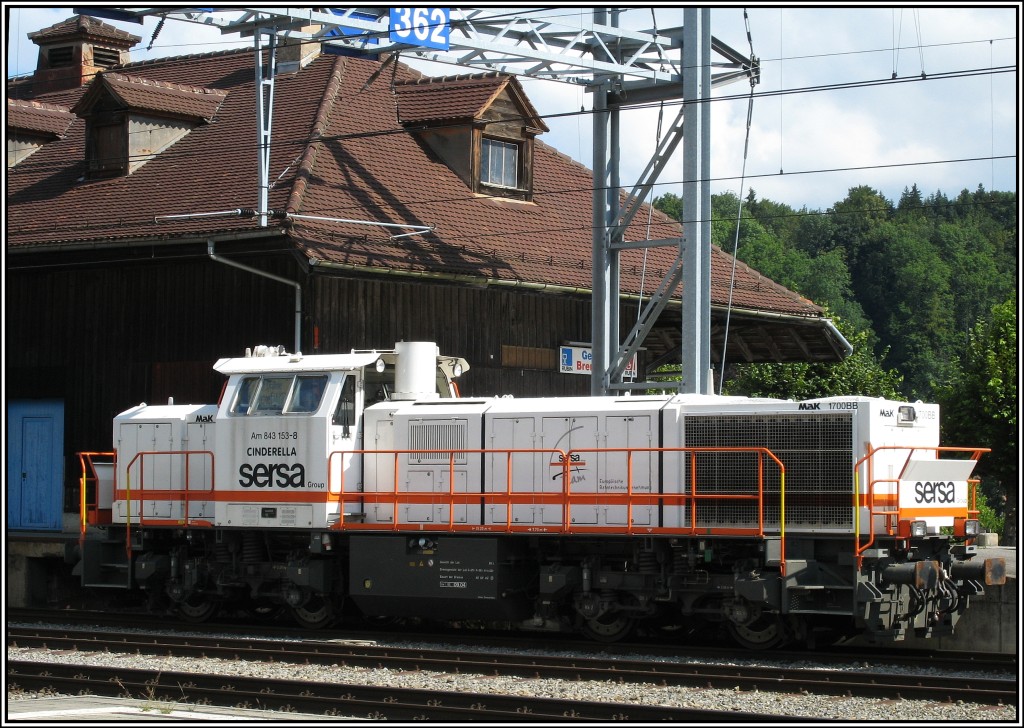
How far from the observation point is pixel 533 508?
16.7 meters

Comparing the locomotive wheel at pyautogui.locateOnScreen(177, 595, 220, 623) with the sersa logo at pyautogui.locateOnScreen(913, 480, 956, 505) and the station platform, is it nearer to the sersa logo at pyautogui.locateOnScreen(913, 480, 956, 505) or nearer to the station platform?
the station platform

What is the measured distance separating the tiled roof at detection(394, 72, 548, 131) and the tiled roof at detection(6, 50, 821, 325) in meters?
0.10

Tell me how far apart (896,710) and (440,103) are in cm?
1909

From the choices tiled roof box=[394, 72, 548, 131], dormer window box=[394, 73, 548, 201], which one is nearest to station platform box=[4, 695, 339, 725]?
dormer window box=[394, 73, 548, 201]

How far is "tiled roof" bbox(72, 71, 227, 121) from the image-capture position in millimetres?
26375

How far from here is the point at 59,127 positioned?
98.3 feet

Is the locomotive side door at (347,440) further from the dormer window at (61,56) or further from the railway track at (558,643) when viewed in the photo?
the dormer window at (61,56)

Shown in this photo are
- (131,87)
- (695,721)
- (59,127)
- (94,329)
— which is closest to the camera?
(695,721)

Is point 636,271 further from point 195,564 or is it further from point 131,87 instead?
point 195,564

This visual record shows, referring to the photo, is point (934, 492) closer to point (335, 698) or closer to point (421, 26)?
point (335, 698)

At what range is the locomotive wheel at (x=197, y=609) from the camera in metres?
19.0

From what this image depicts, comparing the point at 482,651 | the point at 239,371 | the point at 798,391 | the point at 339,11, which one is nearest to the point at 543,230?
the point at 339,11

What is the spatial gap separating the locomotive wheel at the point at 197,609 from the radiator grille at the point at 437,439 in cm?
408

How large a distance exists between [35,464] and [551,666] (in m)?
15.8
